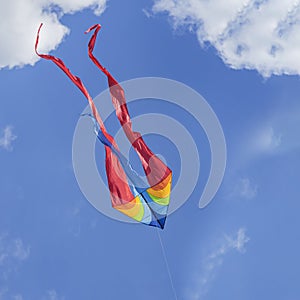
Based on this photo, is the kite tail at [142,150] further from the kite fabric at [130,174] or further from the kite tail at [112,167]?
the kite tail at [112,167]

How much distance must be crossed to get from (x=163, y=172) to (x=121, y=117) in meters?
4.14

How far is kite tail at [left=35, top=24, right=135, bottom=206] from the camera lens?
24.0m

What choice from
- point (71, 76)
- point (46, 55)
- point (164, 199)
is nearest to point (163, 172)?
point (164, 199)

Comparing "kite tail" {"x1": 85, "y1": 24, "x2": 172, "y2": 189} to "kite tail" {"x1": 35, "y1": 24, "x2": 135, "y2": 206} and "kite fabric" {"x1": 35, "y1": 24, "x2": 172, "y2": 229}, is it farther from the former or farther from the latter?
"kite tail" {"x1": 35, "y1": 24, "x2": 135, "y2": 206}

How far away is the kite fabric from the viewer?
2412 centimetres

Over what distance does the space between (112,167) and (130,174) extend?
3.81 feet

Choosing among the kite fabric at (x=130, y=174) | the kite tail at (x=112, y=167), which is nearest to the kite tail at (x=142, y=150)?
the kite fabric at (x=130, y=174)

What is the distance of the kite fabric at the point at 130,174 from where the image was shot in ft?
79.2

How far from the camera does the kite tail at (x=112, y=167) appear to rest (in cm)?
2403

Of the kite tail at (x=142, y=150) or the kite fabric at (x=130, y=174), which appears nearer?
the kite fabric at (x=130, y=174)

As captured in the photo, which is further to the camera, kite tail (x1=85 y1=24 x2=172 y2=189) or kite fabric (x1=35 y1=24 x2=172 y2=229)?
kite tail (x1=85 y1=24 x2=172 y2=189)

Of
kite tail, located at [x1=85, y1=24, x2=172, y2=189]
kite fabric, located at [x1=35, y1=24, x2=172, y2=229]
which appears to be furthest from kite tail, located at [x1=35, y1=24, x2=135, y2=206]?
kite tail, located at [x1=85, y1=24, x2=172, y2=189]

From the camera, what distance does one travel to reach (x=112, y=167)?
2455 cm

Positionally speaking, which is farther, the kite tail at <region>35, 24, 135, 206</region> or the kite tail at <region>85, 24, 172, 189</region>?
the kite tail at <region>85, 24, 172, 189</region>
